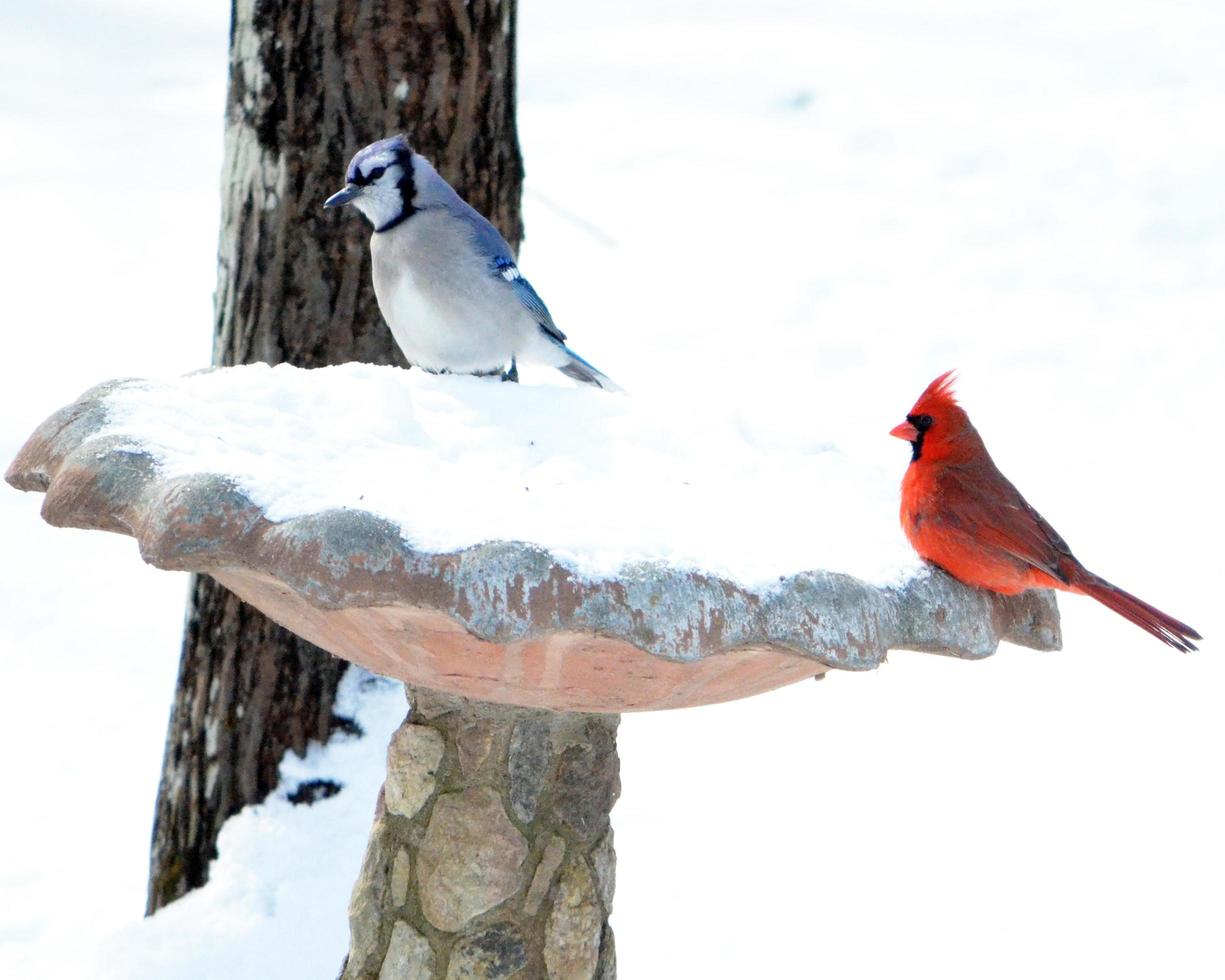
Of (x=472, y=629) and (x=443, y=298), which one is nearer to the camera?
(x=472, y=629)

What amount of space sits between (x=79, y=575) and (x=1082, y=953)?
12.4 ft

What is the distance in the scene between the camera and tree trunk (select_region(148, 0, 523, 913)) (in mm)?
3594

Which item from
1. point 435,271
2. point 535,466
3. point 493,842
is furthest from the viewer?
point 435,271

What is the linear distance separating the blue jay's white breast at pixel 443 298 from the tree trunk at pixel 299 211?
0.54 m

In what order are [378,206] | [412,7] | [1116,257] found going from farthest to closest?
1. [1116,257]
2. [412,7]
3. [378,206]

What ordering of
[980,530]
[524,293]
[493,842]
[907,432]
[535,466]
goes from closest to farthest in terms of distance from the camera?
[980,530], [535,466], [907,432], [493,842], [524,293]

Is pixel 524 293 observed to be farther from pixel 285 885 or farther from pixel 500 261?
pixel 285 885

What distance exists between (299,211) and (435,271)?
2.42 feet

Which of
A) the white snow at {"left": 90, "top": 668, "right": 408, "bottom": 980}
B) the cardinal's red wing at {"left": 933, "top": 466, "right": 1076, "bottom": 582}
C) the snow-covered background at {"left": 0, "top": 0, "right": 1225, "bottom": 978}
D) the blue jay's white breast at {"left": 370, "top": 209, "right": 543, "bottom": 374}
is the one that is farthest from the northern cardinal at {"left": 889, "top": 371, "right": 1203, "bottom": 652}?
the white snow at {"left": 90, "top": 668, "right": 408, "bottom": 980}

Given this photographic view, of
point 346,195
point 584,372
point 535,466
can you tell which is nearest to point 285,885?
point 584,372

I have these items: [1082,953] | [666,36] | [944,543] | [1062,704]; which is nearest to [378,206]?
[944,543]

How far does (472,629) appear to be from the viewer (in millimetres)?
1852

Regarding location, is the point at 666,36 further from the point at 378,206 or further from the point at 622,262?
the point at 378,206

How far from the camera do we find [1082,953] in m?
3.92
